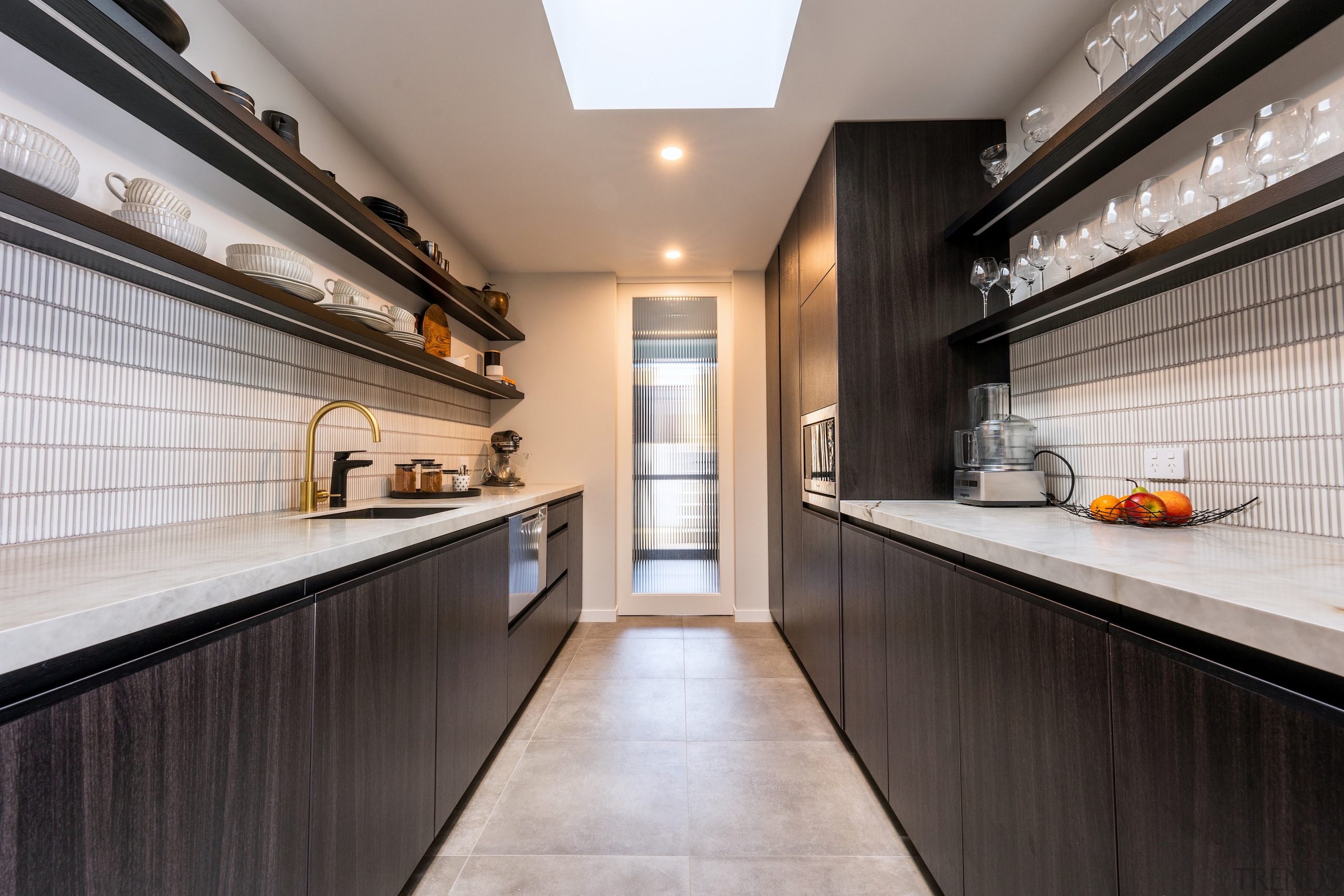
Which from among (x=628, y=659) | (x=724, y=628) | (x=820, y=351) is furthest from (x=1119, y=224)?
(x=724, y=628)

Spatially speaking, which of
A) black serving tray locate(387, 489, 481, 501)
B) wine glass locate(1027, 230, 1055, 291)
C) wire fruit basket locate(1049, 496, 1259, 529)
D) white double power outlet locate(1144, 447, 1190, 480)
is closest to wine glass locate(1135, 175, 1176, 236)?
wine glass locate(1027, 230, 1055, 291)

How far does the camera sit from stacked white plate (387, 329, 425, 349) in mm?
2162

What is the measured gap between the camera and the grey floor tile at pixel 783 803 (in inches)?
63.6

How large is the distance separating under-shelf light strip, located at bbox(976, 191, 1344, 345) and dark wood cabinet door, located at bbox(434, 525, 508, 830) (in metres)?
1.88

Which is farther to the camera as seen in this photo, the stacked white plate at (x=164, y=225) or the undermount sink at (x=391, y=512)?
the undermount sink at (x=391, y=512)

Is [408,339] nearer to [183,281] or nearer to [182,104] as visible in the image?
[183,281]

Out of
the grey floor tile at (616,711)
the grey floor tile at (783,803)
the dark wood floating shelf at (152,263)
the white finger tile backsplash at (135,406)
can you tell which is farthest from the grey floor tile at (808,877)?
the dark wood floating shelf at (152,263)

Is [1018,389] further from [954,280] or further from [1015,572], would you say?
[1015,572]

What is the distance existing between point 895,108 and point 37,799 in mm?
2701

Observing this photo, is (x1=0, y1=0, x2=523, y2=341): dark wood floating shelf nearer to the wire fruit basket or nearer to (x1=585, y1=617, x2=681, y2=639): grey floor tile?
the wire fruit basket

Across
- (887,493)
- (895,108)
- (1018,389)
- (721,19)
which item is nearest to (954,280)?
(1018,389)

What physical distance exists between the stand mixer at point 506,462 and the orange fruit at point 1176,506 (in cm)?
309

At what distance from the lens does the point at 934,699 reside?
1.35 meters

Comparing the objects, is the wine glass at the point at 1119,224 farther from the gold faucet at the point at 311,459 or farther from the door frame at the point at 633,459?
the door frame at the point at 633,459
